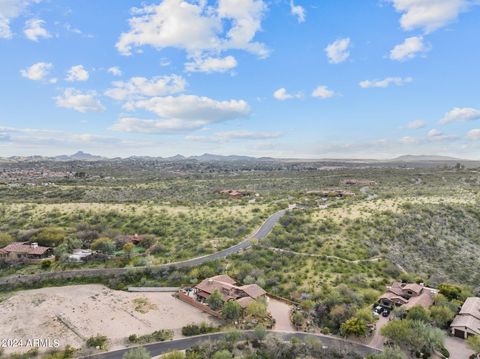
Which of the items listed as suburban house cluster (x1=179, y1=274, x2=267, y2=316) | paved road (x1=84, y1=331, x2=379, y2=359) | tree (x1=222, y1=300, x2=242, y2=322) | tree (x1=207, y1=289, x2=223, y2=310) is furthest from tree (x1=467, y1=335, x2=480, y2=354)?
tree (x1=207, y1=289, x2=223, y2=310)

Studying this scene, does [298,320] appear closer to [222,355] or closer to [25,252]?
[222,355]

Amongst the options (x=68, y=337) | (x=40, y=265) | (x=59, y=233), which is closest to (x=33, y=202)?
(x=59, y=233)

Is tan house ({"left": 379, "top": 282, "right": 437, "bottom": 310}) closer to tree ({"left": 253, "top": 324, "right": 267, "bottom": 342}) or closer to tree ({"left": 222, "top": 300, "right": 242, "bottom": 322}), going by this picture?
tree ({"left": 253, "top": 324, "right": 267, "bottom": 342})

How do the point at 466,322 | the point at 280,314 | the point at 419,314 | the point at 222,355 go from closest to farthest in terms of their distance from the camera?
the point at 222,355, the point at 466,322, the point at 419,314, the point at 280,314

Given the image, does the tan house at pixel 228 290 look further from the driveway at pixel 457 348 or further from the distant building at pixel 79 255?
the distant building at pixel 79 255

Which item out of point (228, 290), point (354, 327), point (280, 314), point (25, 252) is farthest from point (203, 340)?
point (25, 252)

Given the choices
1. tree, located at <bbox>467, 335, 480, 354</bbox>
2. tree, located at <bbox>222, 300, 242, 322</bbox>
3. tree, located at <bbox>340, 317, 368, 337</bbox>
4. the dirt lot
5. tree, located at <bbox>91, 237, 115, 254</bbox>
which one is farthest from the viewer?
tree, located at <bbox>91, 237, 115, 254</bbox>

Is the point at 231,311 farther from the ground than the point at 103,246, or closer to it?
closer to it
